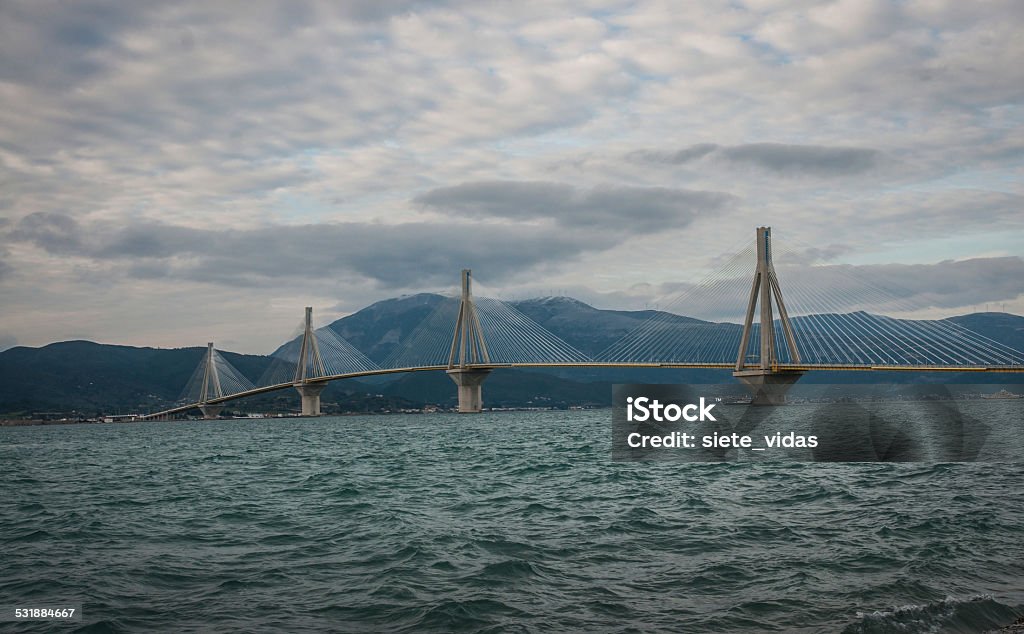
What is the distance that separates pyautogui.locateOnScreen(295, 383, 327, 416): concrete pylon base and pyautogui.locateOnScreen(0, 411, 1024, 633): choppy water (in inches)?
3805

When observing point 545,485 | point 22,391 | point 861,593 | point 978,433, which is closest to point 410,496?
point 545,485

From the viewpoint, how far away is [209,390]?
141 meters

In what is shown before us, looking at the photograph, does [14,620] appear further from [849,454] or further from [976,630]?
[849,454]

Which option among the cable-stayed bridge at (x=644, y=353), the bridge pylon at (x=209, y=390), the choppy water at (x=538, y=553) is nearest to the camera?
the choppy water at (x=538, y=553)

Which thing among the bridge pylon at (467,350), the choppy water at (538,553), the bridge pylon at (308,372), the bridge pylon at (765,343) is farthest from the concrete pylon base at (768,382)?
the bridge pylon at (308,372)

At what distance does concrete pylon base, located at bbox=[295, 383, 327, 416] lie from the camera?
12006 centimetres

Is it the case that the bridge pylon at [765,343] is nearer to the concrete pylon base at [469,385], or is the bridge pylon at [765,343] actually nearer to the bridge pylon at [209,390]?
the concrete pylon base at [469,385]

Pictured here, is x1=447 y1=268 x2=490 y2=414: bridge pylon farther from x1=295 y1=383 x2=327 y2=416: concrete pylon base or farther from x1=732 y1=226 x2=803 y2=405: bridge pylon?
x1=732 y1=226 x2=803 y2=405: bridge pylon

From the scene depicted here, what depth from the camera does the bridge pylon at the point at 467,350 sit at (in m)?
103

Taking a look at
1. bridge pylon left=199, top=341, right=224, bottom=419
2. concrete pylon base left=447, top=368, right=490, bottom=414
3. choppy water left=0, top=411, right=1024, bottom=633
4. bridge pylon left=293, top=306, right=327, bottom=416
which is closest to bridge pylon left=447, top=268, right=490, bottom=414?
concrete pylon base left=447, top=368, right=490, bottom=414

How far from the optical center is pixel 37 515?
64.4 feet

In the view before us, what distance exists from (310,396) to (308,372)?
599 centimetres

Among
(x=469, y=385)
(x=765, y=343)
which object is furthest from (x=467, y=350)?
(x=765, y=343)

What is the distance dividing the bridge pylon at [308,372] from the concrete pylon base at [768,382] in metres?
63.2
